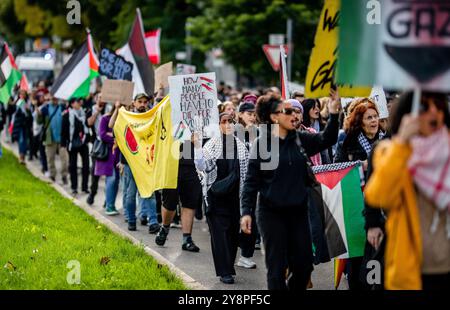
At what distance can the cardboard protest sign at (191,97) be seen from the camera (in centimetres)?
1004

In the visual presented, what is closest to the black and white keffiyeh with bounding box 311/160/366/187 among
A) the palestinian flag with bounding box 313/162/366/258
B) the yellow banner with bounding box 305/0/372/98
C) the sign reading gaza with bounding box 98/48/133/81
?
the palestinian flag with bounding box 313/162/366/258

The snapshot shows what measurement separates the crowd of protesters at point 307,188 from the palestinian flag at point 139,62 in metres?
1.34

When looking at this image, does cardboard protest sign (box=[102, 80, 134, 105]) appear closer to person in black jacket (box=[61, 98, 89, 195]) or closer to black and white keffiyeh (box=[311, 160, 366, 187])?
person in black jacket (box=[61, 98, 89, 195])

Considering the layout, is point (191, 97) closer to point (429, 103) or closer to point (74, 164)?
point (429, 103)

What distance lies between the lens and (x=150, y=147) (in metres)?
11.4

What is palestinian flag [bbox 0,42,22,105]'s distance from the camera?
17.0 m

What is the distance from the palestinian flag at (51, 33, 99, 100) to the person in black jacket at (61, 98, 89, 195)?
1.73 feet

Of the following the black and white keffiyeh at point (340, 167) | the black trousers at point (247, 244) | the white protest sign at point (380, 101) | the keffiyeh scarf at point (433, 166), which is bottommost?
Result: the black trousers at point (247, 244)

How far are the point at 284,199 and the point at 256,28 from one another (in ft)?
72.5

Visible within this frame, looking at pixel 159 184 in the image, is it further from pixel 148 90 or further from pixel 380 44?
pixel 380 44

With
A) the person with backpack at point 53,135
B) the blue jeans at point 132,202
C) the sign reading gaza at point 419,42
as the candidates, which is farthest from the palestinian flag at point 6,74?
the sign reading gaza at point 419,42

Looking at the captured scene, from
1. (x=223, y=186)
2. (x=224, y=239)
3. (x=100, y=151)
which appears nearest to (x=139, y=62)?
(x=100, y=151)

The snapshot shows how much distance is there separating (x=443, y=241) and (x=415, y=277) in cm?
29

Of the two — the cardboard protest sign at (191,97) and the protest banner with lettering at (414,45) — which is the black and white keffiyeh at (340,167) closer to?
the cardboard protest sign at (191,97)
